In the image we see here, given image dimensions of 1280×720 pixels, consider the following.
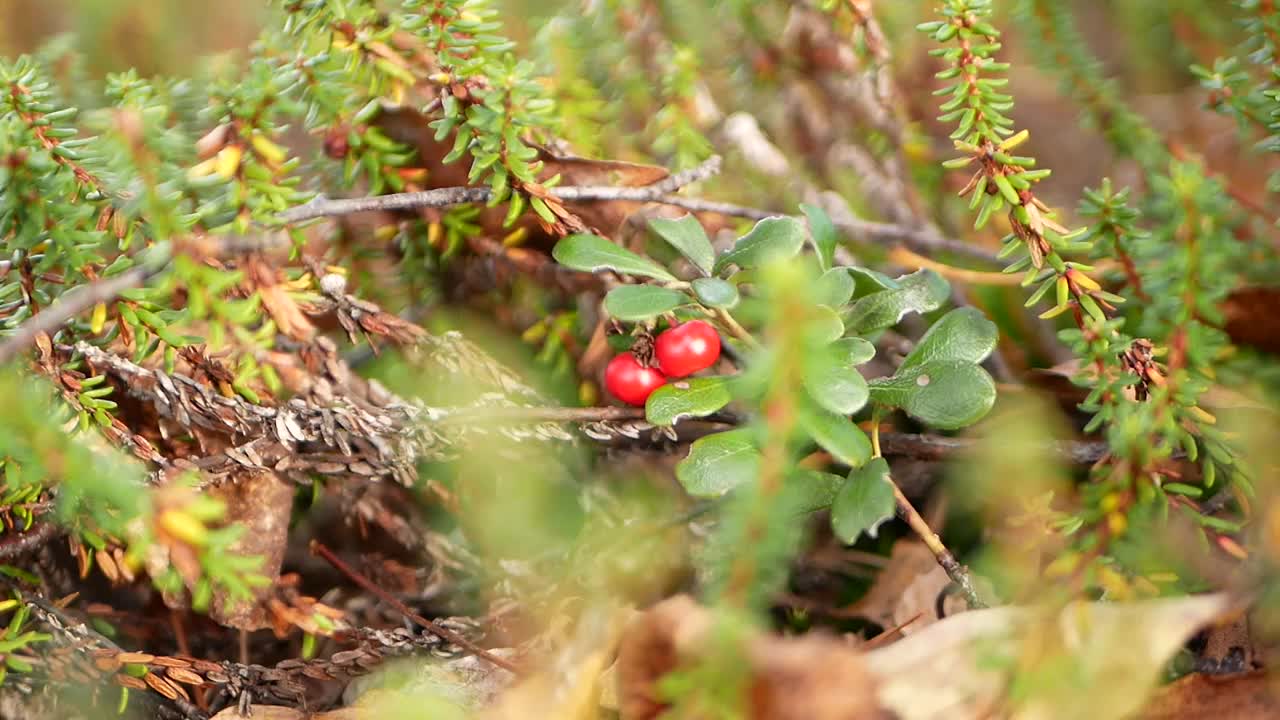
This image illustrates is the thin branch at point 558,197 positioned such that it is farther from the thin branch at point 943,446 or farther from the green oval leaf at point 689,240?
A: the thin branch at point 943,446

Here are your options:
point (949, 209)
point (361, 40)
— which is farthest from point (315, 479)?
point (949, 209)

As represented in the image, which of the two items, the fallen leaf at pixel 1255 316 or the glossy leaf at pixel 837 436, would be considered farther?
Result: the fallen leaf at pixel 1255 316

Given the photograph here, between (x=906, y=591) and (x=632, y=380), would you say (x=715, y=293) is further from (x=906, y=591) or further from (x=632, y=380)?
(x=906, y=591)

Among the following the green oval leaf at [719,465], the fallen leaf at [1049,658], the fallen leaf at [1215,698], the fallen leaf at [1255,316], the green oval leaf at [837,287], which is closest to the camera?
the fallen leaf at [1049,658]

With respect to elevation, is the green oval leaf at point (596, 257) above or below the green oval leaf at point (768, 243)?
above

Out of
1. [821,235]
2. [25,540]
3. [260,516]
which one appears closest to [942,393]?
[821,235]

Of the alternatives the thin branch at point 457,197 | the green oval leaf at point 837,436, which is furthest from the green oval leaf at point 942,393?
the thin branch at point 457,197
